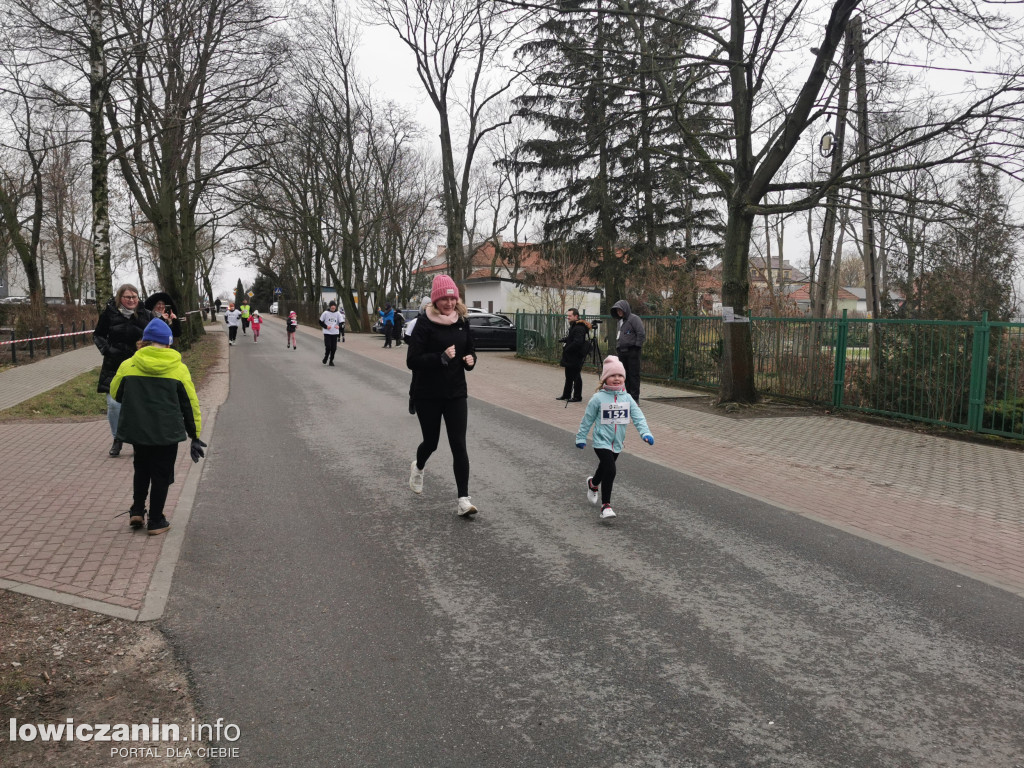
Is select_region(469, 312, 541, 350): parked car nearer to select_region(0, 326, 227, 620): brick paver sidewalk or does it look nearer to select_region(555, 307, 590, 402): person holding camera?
select_region(555, 307, 590, 402): person holding camera

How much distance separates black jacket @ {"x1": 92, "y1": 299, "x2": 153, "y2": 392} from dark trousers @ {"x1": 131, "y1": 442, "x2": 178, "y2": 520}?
250 cm

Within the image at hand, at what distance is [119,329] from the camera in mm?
7859

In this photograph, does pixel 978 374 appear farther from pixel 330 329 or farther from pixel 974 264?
pixel 330 329

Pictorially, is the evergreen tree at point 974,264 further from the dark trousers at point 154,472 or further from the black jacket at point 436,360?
the dark trousers at point 154,472

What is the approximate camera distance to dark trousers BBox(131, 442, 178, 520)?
18.3ft

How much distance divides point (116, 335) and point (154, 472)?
2848mm

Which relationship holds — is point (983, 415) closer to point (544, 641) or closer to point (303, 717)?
point (544, 641)

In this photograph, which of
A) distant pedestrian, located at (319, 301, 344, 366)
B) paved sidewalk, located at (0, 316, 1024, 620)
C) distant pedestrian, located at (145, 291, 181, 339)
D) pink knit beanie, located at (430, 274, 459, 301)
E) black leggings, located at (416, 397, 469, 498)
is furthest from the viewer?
distant pedestrian, located at (319, 301, 344, 366)

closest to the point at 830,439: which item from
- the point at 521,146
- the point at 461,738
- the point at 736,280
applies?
the point at 736,280

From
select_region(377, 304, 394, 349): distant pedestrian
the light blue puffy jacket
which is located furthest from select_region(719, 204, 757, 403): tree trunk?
select_region(377, 304, 394, 349): distant pedestrian

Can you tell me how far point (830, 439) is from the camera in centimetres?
1056

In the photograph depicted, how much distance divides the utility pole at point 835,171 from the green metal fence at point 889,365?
2.09 meters

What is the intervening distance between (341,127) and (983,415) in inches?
1468

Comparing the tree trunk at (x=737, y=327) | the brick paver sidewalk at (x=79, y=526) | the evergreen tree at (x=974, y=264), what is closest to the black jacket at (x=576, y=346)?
the tree trunk at (x=737, y=327)
